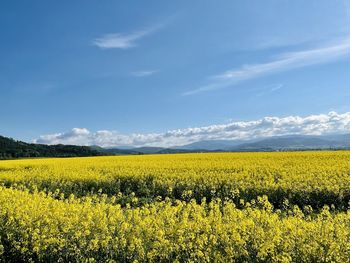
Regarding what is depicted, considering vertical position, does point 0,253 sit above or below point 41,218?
below

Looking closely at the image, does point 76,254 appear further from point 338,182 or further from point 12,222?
point 338,182

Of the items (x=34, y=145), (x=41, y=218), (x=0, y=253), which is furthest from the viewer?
(x=34, y=145)

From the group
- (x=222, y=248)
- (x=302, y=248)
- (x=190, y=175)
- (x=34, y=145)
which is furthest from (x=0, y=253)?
(x=34, y=145)

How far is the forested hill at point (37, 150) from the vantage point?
94.6 meters

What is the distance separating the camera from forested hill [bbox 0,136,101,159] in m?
94.6

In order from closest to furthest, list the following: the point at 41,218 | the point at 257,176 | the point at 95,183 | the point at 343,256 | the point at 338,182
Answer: the point at 343,256
the point at 41,218
the point at 338,182
the point at 257,176
the point at 95,183

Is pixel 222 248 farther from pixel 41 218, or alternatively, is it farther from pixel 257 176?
pixel 257 176

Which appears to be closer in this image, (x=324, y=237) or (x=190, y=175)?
(x=324, y=237)

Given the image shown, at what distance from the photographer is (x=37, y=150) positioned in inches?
Answer: 4011

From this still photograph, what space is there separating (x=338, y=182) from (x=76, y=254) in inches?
515

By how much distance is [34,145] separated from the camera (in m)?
110

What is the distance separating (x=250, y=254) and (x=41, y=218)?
5805mm

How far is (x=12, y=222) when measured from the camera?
10484 millimetres

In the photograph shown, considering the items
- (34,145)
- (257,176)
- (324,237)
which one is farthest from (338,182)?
(34,145)
